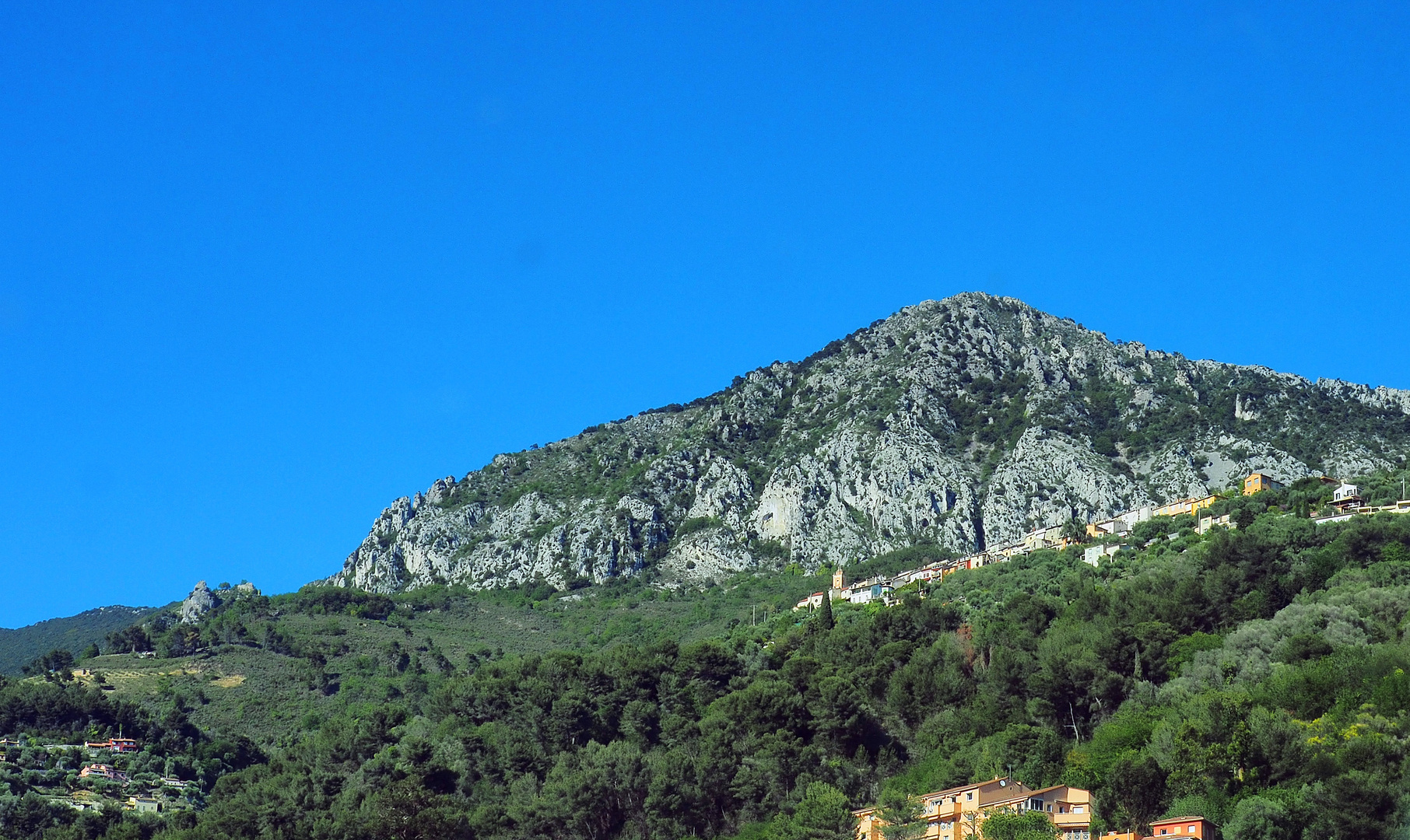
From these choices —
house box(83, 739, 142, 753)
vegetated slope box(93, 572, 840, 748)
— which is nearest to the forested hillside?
house box(83, 739, 142, 753)

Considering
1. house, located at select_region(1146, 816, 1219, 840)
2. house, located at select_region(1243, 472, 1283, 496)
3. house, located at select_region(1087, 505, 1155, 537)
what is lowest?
house, located at select_region(1146, 816, 1219, 840)

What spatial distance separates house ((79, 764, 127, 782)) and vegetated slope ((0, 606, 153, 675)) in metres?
49.7

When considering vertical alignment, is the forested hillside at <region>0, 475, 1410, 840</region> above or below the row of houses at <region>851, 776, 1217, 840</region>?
above

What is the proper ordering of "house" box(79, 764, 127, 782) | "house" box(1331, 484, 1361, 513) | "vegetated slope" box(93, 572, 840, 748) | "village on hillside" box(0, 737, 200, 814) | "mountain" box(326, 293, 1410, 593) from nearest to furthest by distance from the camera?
"village on hillside" box(0, 737, 200, 814), "house" box(79, 764, 127, 782), "house" box(1331, 484, 1361, 513), "vegetated slope" box(93, 572, 840, 748), "mountain" box(326, 293, 1410, 593)

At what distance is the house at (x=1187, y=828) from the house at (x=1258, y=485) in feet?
193

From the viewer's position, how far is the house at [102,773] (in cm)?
8481

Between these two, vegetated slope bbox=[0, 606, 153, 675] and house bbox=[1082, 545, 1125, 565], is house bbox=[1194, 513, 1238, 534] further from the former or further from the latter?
vegetated slope bbox=[0, 606, 153, 675]

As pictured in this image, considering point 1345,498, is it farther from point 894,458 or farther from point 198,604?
point 198,604

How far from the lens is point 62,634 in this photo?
165125 millimetres

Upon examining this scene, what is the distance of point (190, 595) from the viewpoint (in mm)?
152250

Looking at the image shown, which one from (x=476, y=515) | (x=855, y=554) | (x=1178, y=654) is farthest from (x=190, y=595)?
(x=1178, y=654)

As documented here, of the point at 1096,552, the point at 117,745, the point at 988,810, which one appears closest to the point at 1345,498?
the point at 1096,552

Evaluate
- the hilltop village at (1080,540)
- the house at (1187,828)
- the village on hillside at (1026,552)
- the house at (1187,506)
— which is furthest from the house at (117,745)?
the house at (1187,506)

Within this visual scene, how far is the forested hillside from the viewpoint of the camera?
55.4 meters
